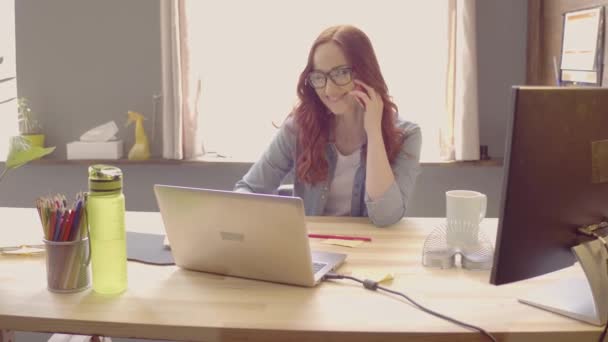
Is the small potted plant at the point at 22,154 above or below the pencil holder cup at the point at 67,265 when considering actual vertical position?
above

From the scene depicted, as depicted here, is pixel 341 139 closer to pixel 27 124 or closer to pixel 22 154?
pixel 22 154

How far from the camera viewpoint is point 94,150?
3.07 m

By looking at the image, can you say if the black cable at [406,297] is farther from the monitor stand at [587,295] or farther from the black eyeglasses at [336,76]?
the black eyeglasses at [336,76]

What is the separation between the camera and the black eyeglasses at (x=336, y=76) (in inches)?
74.5

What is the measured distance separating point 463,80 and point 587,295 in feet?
6.10

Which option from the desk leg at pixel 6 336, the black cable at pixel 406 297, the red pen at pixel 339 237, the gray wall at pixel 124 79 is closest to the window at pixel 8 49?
the gray wall at pixel 124 79

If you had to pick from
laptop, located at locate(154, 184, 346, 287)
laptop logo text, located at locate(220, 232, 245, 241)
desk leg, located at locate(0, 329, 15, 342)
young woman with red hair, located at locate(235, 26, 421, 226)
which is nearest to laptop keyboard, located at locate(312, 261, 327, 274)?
laptop, located at locate(154, 184, 346, 287)

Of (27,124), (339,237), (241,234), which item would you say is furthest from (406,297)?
(27,124)

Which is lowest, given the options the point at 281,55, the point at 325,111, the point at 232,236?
the point at 232,236

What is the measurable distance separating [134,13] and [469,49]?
1.61 metres

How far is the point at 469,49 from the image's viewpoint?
9.37 feet

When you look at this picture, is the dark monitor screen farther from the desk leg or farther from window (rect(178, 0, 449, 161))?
window (rect(178, 0, 449, 161))

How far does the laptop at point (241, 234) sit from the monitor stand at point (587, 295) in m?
0.42

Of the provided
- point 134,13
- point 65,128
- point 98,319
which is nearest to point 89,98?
point 65,128
